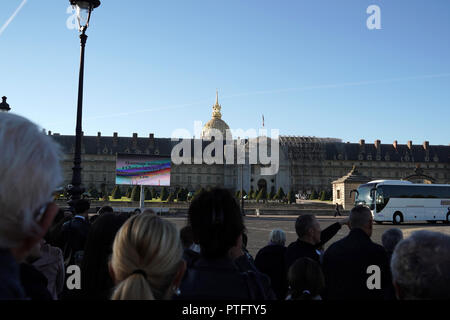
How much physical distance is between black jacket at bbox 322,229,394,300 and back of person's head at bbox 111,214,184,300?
2.35 metres

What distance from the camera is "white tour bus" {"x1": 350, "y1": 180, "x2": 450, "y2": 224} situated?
1125 inches

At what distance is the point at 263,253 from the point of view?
4578 mm

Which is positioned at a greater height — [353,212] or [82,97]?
[82,97]

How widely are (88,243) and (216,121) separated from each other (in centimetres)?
9907

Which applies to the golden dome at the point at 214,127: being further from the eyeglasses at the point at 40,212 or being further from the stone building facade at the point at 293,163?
the eyeglasses at the point at 40,212

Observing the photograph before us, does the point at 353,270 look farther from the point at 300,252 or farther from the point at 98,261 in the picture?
the point at 98,261

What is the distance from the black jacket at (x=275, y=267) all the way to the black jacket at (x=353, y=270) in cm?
68

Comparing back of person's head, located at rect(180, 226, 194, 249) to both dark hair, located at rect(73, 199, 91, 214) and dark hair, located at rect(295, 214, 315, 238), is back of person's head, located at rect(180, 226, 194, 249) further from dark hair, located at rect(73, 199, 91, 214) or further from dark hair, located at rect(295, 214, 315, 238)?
dark hair, located at rect(73, 199, 91, 214)

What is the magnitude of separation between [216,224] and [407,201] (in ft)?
97.5

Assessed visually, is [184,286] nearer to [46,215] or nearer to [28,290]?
[28,290]

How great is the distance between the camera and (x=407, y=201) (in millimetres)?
28781

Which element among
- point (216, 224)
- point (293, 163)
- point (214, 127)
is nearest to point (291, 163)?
point (293, 163)

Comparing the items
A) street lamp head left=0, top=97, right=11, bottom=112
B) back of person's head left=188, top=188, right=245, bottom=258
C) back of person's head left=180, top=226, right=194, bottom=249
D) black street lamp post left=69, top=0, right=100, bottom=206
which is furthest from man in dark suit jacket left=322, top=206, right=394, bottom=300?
street lamp head left=0, top=97, right=11, bottom=112
